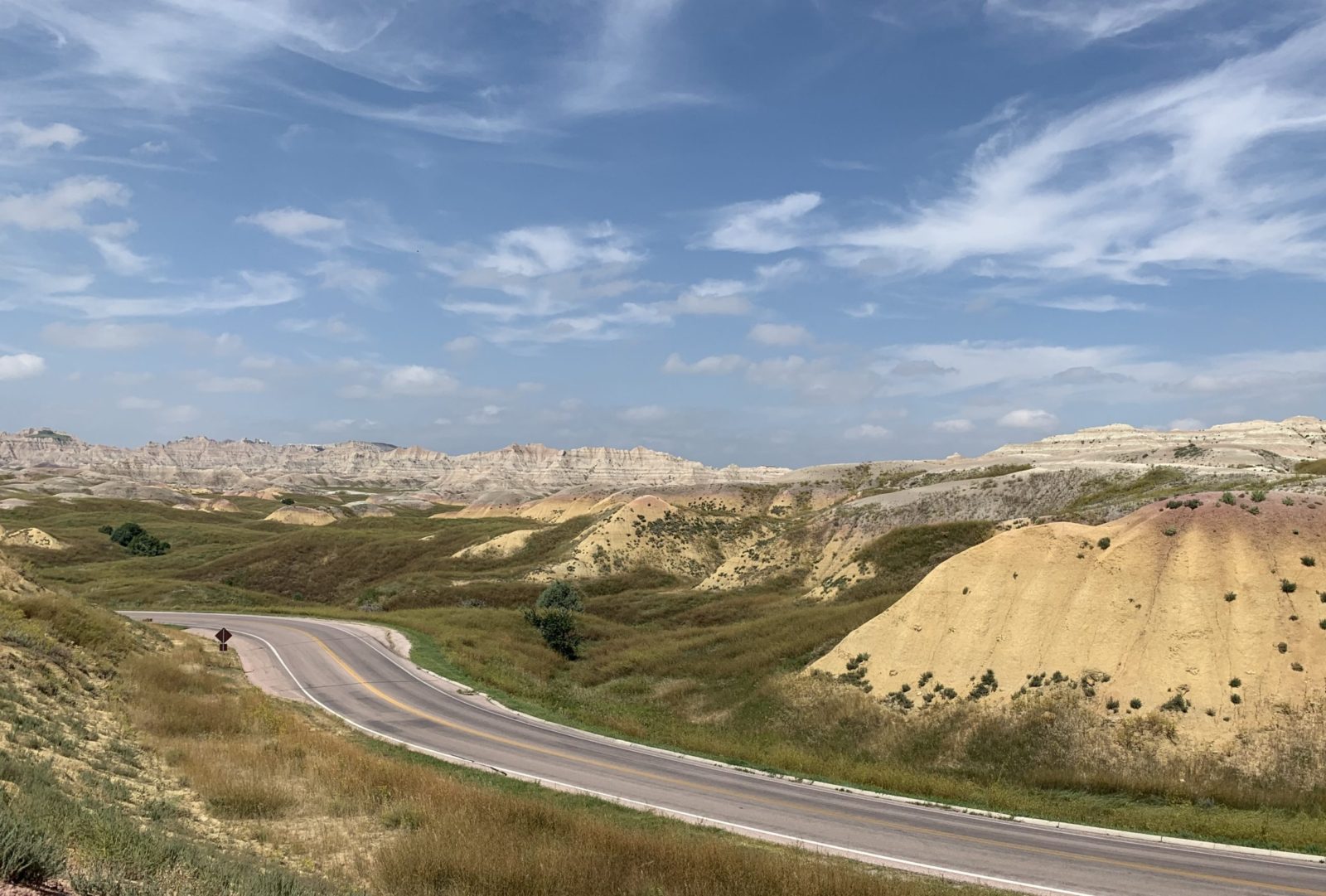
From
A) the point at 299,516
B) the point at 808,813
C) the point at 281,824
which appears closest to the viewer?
the point at 281,824

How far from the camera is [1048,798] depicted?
23688mm

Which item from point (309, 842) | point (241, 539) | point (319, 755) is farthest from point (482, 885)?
point (241, 539)

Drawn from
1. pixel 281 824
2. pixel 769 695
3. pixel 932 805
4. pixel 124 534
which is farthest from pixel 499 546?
pixel 281 824

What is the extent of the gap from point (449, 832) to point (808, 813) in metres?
11.1

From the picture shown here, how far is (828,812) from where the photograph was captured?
20.7 metres

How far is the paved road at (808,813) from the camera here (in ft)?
53.4

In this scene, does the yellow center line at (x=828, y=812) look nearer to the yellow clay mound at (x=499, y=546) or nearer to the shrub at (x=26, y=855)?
the shrub at (x=26, y=855)

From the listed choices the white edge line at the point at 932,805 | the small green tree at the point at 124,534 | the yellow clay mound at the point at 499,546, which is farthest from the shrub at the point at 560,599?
the small green tree at the point at 124,534

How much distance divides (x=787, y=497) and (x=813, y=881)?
10909 centimetres

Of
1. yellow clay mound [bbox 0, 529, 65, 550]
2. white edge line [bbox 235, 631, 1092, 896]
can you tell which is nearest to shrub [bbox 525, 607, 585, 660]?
white edge line [bbox 235, 631, 1092, 896]

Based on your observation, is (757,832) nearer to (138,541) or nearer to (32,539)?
(32,539)

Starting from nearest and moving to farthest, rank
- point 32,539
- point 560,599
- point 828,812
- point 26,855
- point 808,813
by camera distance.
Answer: point 26,855 → point 808,813 → point 828,812 → point 560,599 → point 32,539

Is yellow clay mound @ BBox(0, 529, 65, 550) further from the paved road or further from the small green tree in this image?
the paved road

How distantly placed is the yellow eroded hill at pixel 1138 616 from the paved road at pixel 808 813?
1019 centimetres
